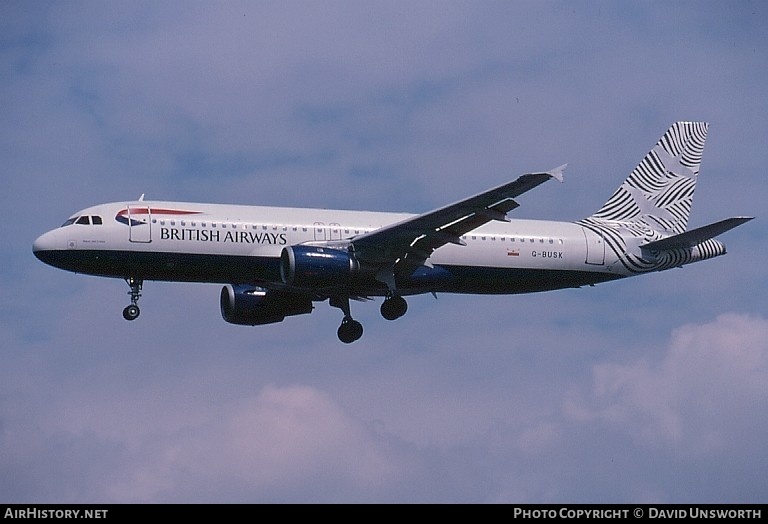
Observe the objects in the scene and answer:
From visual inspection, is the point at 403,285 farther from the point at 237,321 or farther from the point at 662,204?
the point at 662,204

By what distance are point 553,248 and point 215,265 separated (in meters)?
13.3

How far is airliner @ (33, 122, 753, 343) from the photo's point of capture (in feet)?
172

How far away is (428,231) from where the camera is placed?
5291cm

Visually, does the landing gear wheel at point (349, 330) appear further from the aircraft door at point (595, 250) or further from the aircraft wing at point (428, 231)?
the aircraft door at point (595, 250)

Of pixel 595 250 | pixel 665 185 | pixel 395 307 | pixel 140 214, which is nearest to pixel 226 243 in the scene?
pixel 140 214

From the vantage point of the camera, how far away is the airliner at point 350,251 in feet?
172

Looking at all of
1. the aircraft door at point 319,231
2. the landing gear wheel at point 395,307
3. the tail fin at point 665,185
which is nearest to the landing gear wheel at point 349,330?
the landing gear wheel at point 395,307

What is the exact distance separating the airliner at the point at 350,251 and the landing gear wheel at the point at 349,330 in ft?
0.18

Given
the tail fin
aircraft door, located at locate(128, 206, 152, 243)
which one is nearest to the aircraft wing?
aircraft door, located at locate(128, 206, 152, 243)

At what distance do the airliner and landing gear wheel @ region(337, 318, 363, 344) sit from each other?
0.06 metres

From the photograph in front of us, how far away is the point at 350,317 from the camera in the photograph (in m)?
58.4

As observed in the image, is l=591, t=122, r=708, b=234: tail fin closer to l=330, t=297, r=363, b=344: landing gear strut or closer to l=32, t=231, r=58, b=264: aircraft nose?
l=330, t=297, r=363, b=344: landing gear strut

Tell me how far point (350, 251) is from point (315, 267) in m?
1.95
